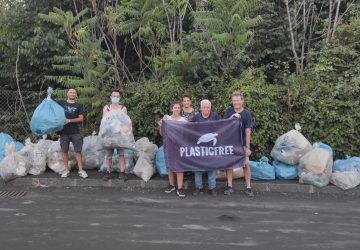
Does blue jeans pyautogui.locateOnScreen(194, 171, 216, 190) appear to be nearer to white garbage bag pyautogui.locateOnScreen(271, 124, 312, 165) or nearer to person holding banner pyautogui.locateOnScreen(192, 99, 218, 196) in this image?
person holding banner pyautogui.locateOnScreen(192, 99, 218, 196)

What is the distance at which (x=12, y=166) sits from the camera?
8328mm

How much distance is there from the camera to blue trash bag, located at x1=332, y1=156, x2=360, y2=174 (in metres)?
7.99

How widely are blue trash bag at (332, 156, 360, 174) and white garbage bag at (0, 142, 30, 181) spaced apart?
19.3 feet

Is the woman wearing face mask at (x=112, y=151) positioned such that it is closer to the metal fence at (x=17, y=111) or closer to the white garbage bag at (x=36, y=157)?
the white garbage bag at (x=36, y=157)

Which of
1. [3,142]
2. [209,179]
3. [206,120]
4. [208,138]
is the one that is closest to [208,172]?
[209,179]

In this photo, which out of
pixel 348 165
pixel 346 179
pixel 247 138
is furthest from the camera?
pixel 348 165

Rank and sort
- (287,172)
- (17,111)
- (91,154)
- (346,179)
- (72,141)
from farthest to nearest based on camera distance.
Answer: (17,111)
(91,154)
(72,141)
(287,172)
(346,179)

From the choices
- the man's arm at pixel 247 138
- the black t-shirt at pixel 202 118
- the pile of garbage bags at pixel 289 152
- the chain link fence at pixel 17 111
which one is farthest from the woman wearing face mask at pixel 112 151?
the chain link fence at pixel 17 111

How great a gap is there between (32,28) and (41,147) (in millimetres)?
5292

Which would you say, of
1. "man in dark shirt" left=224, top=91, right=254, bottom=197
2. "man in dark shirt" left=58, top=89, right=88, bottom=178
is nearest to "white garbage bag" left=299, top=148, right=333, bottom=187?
"man in dark shirt" left=224, top=91, right=254, bottom=197

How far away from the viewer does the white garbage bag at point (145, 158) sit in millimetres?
Answer: 8258

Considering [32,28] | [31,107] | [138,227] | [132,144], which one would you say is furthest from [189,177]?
[32,28]

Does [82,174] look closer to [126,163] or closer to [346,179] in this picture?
[126,163]

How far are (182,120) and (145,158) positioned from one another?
3.90 ft
